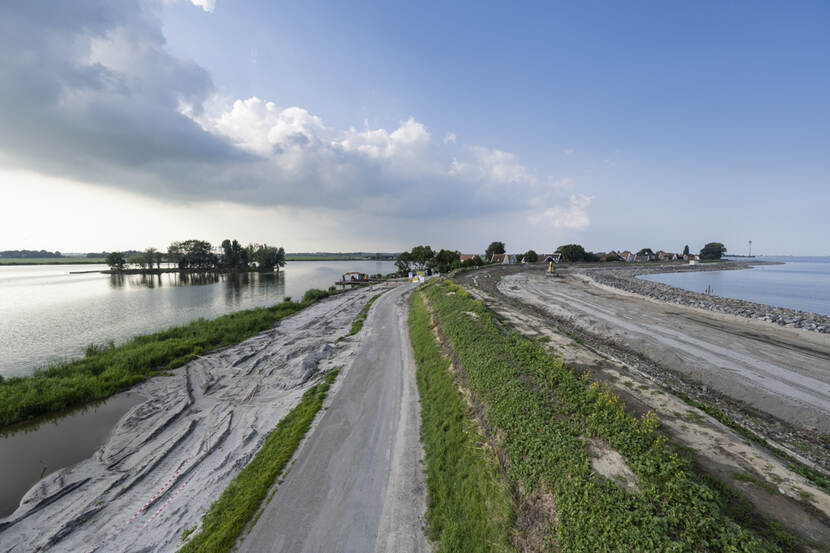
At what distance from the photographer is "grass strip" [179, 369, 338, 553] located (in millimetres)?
7023

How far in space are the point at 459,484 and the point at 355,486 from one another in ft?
10.9

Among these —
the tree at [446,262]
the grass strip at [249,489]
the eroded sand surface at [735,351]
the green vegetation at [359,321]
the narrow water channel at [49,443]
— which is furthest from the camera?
the tree at [446,262]

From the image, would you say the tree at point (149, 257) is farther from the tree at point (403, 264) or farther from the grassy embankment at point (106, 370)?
the grassy embankment at point (106, 370)

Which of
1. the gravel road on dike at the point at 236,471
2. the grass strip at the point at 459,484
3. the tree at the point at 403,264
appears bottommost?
the gravel road on dike at the point at 236,471

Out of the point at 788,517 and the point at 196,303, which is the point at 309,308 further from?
the point at 788,517

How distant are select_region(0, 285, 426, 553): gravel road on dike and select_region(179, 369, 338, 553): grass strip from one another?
0.44 metres

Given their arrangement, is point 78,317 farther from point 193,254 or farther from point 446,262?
point 193,254

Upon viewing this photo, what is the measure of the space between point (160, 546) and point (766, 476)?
51.3ft

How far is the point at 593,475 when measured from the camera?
22.0ft

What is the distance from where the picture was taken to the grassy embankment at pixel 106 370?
47.7ft

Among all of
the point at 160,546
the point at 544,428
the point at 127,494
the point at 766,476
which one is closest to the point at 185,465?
the point at 127,494

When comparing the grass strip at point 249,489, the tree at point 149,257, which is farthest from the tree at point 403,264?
the tree at point 149,257

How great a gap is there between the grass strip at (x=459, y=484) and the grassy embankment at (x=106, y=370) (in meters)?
19.6

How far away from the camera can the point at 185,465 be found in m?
10.3
